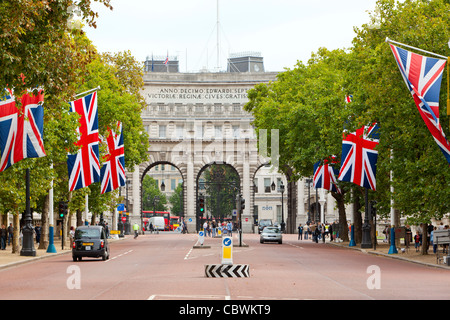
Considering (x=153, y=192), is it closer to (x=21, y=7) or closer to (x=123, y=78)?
(x=123, y=78)

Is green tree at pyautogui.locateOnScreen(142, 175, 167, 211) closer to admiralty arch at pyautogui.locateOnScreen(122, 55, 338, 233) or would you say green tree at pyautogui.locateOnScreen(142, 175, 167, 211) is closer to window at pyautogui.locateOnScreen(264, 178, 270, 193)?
window at pyautogui.locateOnScreen(264, 178, 270, 193)

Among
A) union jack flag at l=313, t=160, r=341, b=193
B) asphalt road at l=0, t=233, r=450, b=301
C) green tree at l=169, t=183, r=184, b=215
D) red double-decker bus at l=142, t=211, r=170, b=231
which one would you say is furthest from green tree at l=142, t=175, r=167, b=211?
asphalt road at l=0, t=233, r=450, b=301

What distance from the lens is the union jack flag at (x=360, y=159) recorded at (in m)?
49.2

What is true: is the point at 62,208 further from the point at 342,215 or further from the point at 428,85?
the point at 428,85

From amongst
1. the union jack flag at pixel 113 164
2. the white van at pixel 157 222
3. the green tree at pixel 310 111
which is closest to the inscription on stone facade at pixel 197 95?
the white van at pixel 157 222

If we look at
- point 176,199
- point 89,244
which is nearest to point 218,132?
point 176,199

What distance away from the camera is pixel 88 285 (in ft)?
84.1

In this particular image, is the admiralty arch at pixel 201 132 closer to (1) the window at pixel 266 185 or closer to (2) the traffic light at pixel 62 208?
(1) the window at pixel 266 185

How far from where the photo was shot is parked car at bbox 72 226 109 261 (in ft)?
137

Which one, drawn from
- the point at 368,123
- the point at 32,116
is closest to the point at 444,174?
the point at 368,123

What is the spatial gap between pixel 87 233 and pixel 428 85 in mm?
18522

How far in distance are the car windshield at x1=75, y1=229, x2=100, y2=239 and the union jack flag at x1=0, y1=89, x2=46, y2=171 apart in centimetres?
1137

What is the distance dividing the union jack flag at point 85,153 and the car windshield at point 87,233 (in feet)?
21.2

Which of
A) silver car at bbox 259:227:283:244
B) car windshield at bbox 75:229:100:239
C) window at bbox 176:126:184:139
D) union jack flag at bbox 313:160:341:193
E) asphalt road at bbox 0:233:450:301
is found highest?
window at bbox 176:126:184:139
